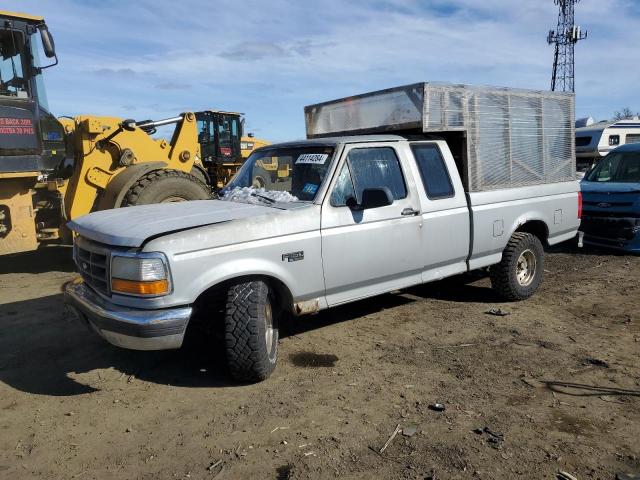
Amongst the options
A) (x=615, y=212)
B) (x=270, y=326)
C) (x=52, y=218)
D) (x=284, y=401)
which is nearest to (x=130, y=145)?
(x=52, y=218)

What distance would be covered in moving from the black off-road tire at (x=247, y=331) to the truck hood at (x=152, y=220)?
577 mm

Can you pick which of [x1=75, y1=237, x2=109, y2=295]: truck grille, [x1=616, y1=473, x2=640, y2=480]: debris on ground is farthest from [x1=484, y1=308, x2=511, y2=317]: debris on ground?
[x1=75, y1=237, x2=109, y2=295]: truck grille

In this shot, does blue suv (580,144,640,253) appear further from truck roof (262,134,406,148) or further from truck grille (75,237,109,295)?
truck grille (75,237,109,295)

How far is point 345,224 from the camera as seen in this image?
177 inches

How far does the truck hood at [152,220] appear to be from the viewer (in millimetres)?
3672

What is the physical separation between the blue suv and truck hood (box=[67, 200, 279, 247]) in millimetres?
7106

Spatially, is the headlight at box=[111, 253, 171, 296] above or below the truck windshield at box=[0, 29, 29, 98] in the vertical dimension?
below

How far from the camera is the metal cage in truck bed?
214 inches

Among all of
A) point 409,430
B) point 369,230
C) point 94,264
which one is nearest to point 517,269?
point 369,230

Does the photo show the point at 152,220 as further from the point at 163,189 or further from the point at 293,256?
the point at 163,189

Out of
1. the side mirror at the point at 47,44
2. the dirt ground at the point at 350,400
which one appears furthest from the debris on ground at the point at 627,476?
the side mirror at the point at 47,44

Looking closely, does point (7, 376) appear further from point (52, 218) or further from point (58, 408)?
point (52, 218)

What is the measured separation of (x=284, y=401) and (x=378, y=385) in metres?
0.75

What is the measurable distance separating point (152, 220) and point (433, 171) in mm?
2879
